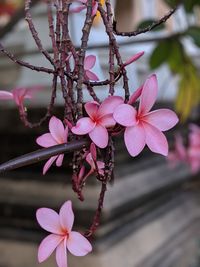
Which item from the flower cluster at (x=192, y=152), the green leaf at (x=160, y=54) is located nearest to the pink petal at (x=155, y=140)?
the green leaf at (x=160, y=54)

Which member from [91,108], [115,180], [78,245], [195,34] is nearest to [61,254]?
[78,245]

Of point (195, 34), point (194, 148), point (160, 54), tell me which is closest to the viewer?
point (195, 34)

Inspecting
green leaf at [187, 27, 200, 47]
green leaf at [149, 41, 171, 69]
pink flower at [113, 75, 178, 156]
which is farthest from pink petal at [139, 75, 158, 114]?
green leaf at [149, 41, 171, 69]

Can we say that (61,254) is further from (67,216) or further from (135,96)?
(135,96)

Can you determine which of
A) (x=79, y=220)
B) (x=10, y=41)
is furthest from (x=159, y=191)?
(x=10, y=41)

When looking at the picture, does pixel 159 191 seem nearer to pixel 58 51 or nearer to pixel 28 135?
pixel 28 135

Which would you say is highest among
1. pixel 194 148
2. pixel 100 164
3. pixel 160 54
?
pixel 100 164
